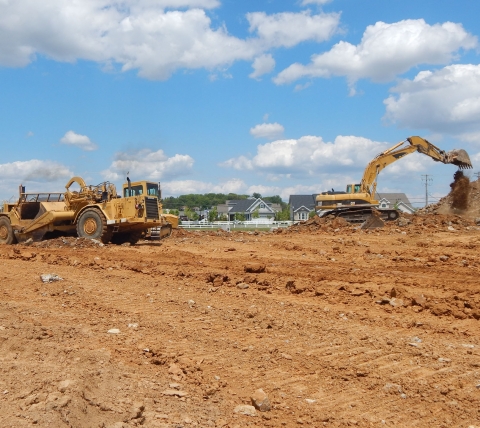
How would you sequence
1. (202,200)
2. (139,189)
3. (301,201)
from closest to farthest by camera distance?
(139,189)
(301,201)
(202,200)

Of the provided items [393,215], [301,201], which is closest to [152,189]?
[393,215]

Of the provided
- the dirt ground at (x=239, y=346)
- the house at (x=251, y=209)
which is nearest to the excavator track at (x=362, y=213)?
the dirt ground at (x=239, y=346)

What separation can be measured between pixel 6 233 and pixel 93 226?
4.41 m

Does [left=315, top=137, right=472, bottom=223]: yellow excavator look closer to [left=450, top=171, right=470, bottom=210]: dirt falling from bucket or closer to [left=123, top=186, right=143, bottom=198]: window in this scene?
[left=450, top=171, right=470, bottom=210]: dirt falling from bucket

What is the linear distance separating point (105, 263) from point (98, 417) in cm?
910

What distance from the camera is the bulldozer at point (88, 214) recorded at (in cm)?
1803

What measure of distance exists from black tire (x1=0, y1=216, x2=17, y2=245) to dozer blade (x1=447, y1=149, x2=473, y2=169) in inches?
767

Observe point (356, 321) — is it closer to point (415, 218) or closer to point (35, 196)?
point (35, 196)

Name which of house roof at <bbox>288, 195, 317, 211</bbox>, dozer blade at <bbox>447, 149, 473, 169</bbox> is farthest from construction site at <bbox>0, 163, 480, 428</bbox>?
house roof at <bbox>288, 195, 317, 211</bbox>

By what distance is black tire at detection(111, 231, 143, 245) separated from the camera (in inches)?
777

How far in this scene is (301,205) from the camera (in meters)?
85.2

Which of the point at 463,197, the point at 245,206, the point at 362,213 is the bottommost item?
the point at 362,213

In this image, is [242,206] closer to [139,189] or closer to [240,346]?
[139,189]

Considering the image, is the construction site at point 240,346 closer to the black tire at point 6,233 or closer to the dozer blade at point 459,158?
the black tire at point 6,233
